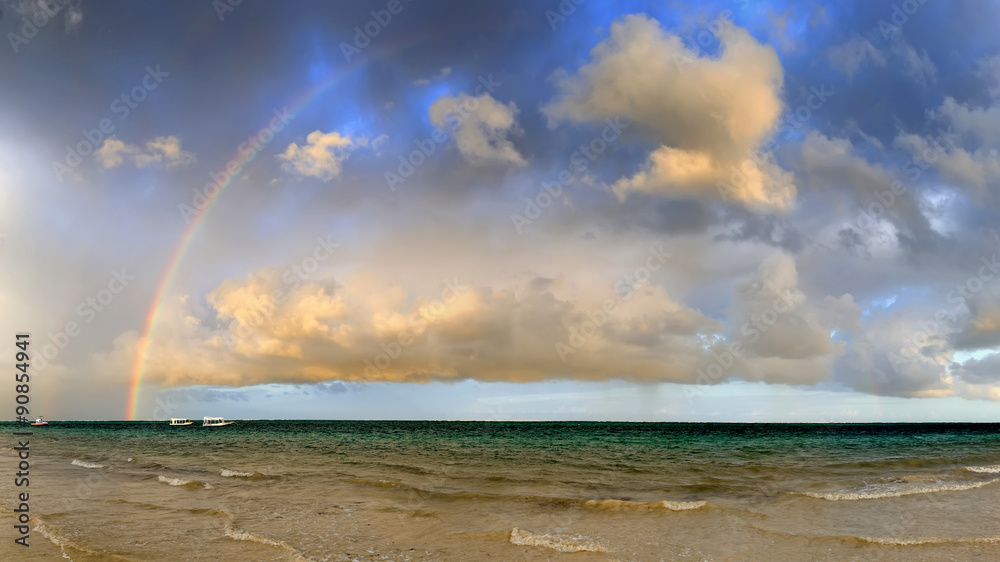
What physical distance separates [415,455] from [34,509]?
81.9 feet

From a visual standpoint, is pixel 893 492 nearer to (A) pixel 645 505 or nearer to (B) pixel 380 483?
(A) pixel 645 505

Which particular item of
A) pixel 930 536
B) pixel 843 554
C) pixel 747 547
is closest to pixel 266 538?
pixel 747 547

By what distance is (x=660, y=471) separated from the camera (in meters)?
30.4

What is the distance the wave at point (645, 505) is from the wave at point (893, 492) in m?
5.34

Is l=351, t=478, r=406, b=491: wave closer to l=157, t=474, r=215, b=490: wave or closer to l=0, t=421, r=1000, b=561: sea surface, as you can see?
l=0, t=421, r=1000, b=561: sea surface

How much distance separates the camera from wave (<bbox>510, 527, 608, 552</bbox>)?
45.9 ft

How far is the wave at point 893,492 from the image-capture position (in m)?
21.3

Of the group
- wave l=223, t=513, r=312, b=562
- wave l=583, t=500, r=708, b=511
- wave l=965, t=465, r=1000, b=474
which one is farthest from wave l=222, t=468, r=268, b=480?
wave l=965, t=465, r=1000, b=474

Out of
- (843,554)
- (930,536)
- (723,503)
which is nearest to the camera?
(843,554)

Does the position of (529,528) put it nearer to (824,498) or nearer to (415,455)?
(824,498)

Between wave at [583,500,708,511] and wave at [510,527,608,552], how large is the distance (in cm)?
507

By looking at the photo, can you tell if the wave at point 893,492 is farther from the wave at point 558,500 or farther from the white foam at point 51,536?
the white foam at point 51,536

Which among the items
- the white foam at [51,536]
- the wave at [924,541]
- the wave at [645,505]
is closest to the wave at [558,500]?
the wave at [645,505]

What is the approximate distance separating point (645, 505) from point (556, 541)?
21.0 feet
